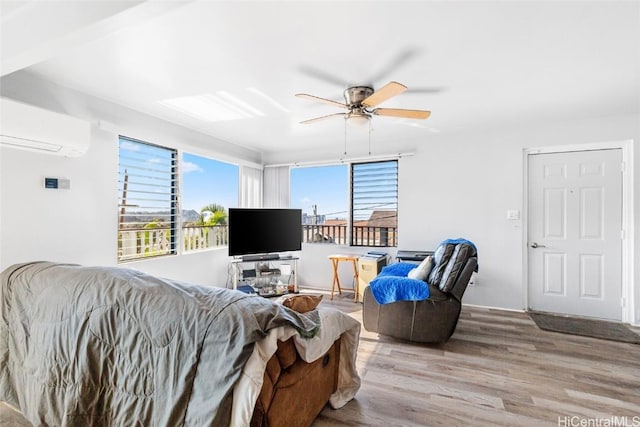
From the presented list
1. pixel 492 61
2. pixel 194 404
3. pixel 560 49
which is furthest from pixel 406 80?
pixel 194 404

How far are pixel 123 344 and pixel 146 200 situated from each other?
7.71 ft

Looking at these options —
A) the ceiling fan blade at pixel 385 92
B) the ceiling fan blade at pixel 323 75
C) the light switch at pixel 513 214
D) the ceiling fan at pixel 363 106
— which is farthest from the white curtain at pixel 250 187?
the light switch at pixel 513 214

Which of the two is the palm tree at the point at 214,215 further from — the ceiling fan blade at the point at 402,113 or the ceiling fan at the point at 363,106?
the ceiling fan blade at the point at 402,113

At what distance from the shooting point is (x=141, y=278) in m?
1.64

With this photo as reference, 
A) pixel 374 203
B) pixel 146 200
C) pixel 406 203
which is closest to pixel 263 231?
pixel 146 200

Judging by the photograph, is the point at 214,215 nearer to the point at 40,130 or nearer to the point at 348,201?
the point at 348,201

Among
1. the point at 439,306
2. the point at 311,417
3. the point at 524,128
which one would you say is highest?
the point at 524,128

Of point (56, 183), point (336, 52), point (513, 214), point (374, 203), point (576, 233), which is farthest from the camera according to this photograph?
point (374, 203)

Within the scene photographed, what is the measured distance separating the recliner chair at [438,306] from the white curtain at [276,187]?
2925mm

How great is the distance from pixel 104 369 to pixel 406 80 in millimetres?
2806

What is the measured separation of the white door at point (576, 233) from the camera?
3523mm

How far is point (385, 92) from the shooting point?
2256 millimetres

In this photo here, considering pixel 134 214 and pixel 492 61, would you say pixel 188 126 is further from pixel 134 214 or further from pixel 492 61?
pixel 492 61

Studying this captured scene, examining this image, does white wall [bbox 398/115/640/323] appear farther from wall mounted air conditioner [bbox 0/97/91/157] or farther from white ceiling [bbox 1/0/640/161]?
wall mounted air conditioner [bbox 0/97/91/157]
